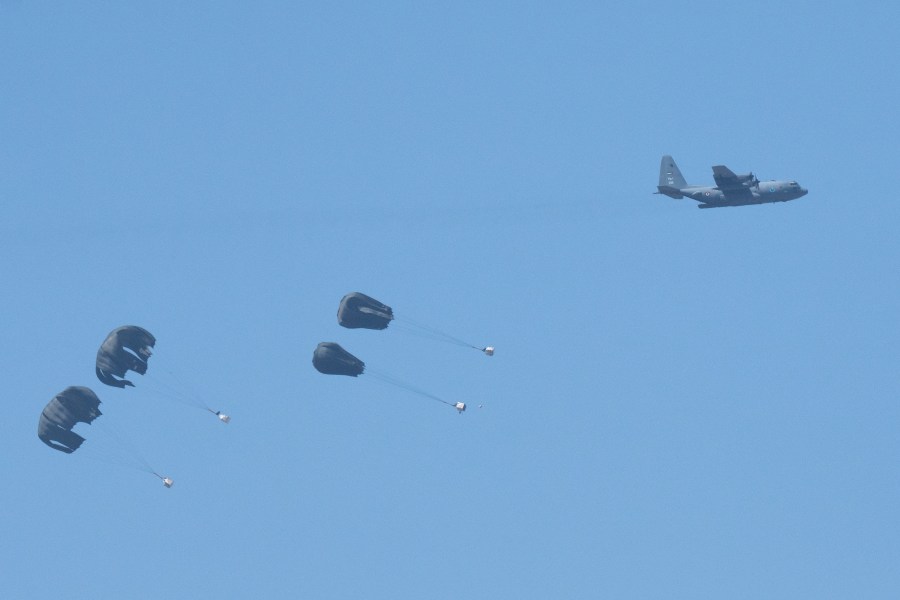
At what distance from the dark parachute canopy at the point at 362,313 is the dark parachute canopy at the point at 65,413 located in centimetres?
1628

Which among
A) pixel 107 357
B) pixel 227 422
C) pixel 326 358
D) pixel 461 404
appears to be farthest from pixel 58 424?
pixel 461 404

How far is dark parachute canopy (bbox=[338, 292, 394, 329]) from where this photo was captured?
78062 mm

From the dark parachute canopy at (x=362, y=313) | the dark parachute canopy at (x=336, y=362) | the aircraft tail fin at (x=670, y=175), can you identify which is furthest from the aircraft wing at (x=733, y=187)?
the dark parachute canopy at (x=336, y=362)

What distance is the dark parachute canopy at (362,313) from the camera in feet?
256

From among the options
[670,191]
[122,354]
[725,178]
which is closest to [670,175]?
[670,191]

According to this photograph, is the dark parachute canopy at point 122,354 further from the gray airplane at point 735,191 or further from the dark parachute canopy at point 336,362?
the gray airplane at point 735,191

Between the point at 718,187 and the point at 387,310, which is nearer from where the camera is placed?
the point at 387,310

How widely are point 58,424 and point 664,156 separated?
1885 inches

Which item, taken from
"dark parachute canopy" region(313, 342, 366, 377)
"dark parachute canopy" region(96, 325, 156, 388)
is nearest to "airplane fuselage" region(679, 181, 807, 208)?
"dark parachute canopy" region(313, 342, 366, 377)

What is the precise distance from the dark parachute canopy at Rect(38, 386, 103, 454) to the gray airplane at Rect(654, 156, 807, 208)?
138 ft

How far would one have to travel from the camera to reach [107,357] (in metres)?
77.7

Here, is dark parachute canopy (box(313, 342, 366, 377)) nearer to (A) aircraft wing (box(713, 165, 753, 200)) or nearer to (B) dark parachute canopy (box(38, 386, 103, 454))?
(B) dark parachute canopy (box(38, 386, 103, 454))

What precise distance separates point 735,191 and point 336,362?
3201 centimetres

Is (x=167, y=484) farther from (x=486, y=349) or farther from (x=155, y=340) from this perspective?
(x=486, y=349)
